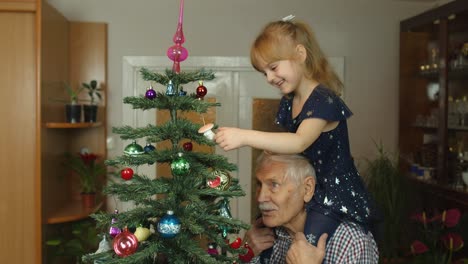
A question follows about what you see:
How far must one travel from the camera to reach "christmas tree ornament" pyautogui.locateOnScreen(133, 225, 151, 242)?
1.13m

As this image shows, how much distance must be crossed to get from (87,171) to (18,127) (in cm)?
63

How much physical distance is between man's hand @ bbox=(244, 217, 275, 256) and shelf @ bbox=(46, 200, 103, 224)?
65.2 inches

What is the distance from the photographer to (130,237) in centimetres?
108

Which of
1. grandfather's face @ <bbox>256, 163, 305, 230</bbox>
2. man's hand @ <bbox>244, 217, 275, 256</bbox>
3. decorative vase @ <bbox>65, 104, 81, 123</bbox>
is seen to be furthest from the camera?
decorative vase @ <bbox>65, 104, 81, 123</bbox>

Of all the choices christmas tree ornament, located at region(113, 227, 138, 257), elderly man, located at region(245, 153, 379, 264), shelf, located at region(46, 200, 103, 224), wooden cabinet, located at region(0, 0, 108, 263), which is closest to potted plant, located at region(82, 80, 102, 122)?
wooden cabinet, located at region(0, 0, 108, 263)

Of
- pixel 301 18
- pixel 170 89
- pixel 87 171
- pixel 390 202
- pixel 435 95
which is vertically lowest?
pixel 390 202

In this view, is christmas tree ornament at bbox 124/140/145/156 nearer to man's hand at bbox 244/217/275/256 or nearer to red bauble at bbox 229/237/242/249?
red bauble at bbox 229/237/242/249

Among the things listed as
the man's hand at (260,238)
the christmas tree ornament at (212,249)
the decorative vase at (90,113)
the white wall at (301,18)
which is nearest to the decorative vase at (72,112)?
the decorative vase at (90,113)

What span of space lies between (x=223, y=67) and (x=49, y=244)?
1.69m

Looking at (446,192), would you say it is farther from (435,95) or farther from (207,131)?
(207,131)

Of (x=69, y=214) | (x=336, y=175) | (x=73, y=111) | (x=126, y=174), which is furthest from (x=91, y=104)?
(x=126, y=174)

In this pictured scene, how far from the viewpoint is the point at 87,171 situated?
136 inches

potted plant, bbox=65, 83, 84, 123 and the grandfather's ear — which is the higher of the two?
potted plant, bbox=65, 83, 84, 123

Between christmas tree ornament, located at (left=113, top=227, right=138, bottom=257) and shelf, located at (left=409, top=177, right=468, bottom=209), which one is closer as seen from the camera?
christmas tree ornament, located at (left=113, top=227, right=138, bottom=257)
